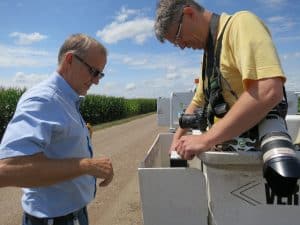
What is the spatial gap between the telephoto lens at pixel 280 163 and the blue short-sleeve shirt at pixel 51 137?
0.98 metres

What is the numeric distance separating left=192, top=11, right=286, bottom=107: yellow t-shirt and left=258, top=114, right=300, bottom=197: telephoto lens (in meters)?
0.24

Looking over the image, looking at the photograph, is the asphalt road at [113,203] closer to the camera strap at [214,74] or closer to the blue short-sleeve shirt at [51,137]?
the blue short-sleeve shirt at [51,137]

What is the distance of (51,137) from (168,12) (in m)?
0.83

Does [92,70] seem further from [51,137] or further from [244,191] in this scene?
[244,191]

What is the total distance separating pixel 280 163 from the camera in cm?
150

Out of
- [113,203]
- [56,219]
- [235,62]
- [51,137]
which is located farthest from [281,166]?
[113,203]

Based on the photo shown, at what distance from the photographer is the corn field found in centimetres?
1772

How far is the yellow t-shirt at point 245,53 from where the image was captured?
66.1 inches

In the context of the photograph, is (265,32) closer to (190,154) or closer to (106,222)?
(190,154)

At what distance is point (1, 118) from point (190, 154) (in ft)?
55.8

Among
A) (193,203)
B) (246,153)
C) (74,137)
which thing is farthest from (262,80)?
(74,137)

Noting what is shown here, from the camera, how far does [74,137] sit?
2.22 metres

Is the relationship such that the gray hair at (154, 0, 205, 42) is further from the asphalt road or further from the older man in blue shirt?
the asphalt road

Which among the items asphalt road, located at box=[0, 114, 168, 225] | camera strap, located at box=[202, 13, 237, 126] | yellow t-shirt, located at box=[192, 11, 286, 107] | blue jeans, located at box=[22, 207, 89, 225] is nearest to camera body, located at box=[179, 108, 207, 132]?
camera strap, located at box=[202, 13, 237, 126]
